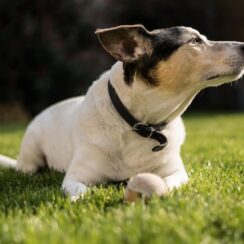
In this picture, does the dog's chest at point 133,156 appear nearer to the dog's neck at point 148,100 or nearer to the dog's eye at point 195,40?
the dog's neck at point 148,100

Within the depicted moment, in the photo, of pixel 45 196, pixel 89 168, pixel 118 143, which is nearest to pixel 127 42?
pixel 118 143

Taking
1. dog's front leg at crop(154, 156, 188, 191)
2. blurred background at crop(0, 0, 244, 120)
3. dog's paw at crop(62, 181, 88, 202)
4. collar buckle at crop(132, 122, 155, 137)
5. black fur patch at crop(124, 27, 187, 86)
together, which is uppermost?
black fur patch at crop(124, 27, 187, 86)

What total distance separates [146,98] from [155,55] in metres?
0.33

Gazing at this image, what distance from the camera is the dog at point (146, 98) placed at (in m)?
4.07

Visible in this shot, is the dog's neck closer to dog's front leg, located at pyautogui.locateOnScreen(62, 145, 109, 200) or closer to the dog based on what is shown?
the dog

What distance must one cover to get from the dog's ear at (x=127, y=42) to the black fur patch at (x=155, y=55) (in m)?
0.04

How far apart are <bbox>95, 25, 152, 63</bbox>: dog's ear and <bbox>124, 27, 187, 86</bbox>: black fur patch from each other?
0.04 metres

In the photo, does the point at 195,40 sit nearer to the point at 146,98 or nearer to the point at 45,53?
the point at 146,98

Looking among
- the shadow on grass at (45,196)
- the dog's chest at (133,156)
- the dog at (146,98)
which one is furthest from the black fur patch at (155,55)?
the shadow on grass at (45,196)

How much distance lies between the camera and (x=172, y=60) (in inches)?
161

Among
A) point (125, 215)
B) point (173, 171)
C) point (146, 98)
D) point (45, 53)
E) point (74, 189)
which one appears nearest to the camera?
point (125, 215)

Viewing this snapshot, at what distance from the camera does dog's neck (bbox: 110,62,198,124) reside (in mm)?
4113

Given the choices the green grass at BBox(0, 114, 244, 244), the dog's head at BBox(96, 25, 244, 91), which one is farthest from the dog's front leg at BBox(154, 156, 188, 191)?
the dog's head at BBox(96, 25, 244, 91)

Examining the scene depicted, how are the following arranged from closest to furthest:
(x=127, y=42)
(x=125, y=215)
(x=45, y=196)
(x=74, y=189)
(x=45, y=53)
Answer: (x=125, y=215), (x=45, y=196), (x=74, y=189), (x=127, y=42), (x=45, y=53)
